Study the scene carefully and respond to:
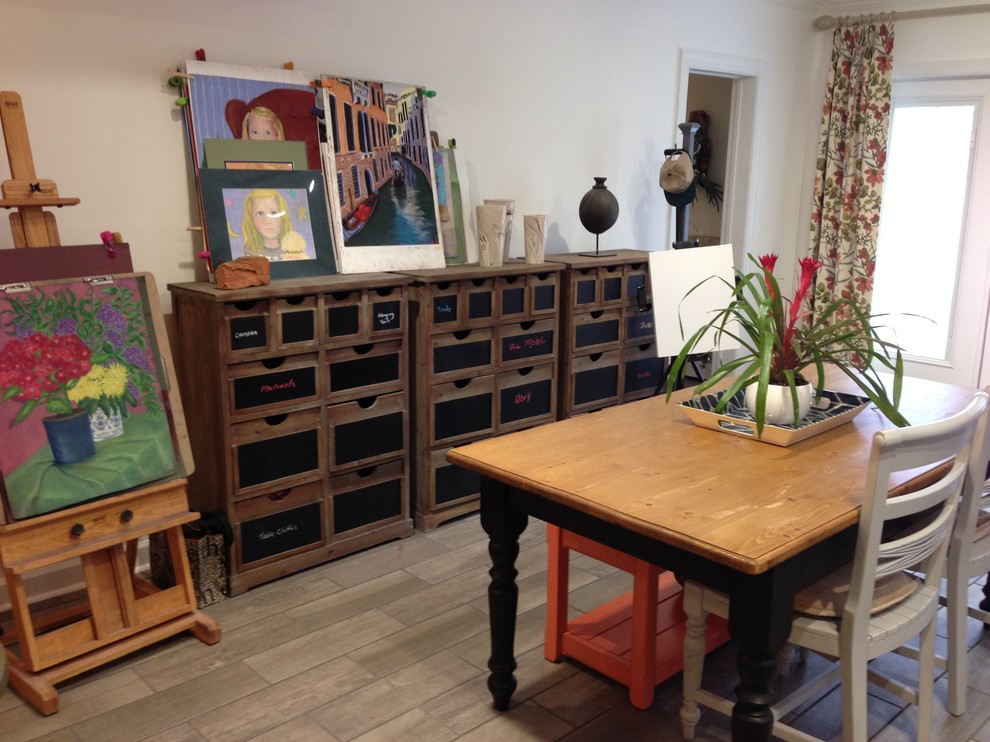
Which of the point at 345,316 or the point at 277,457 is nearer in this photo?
Result: the point at 277,457

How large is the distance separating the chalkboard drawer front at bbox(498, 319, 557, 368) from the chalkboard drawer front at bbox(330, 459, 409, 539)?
2.16 ft

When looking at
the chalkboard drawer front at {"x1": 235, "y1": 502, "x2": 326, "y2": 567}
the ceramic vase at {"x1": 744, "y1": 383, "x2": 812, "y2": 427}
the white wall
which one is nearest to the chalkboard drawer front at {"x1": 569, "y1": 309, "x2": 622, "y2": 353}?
the white wall

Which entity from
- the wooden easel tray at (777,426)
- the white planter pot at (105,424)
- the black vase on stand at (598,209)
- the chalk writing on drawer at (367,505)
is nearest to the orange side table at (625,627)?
the wooden easel tray at (777,426)

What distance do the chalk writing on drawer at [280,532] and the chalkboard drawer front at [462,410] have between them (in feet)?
1.89

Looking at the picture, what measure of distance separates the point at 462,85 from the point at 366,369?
143cm

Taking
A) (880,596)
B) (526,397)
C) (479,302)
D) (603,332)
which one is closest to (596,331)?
(603,332)

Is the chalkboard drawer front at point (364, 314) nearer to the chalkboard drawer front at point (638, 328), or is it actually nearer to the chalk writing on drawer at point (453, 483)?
the chalk writing on drawer at point (453, 483)

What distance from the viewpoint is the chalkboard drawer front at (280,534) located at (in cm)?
289

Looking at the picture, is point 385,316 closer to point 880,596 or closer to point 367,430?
point 367,430

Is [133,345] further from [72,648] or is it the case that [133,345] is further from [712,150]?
[712,150]

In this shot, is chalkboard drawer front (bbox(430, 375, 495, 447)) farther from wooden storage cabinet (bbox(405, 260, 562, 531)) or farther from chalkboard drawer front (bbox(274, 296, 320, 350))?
chalkboard drawer front (bbox(274, 296, 320, 350))

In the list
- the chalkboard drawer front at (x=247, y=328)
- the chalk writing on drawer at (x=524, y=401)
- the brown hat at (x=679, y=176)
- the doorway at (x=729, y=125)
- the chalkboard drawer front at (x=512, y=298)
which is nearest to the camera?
the chalkboard drawer front at (x=247, y=328)

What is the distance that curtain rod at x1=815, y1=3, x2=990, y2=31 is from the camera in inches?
186

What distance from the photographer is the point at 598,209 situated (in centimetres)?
394
